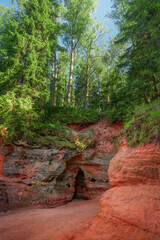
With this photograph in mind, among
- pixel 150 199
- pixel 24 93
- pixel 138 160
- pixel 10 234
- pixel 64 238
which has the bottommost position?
pixel 10 234

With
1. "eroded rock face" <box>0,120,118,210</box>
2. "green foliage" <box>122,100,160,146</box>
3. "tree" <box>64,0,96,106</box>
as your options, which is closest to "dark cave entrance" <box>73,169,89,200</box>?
"eroded rock face" <box>0,120,118,210</box>

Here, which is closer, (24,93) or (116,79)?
(24,93)

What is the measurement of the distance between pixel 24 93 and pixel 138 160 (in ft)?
29.4

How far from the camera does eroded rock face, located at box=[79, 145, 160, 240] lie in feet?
8.82

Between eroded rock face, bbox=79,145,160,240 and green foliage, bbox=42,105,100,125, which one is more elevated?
green foliage, bbox=42,105,100,125

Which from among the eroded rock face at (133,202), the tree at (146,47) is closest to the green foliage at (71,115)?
the tree at (146,47)

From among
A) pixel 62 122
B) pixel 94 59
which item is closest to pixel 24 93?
pixel 62 122

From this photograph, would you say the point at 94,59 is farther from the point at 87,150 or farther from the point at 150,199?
the point at 150,199

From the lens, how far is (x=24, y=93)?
9.87m

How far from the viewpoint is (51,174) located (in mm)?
9031

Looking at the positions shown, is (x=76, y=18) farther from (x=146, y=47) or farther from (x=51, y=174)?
(x=51, y=174)

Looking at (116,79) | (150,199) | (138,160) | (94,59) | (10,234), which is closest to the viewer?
(150,199)

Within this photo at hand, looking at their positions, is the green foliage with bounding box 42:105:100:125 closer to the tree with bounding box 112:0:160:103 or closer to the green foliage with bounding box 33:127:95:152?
the green foliage with bounding box 33:127:95:152

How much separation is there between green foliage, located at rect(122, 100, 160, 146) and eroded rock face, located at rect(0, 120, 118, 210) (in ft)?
20.3
